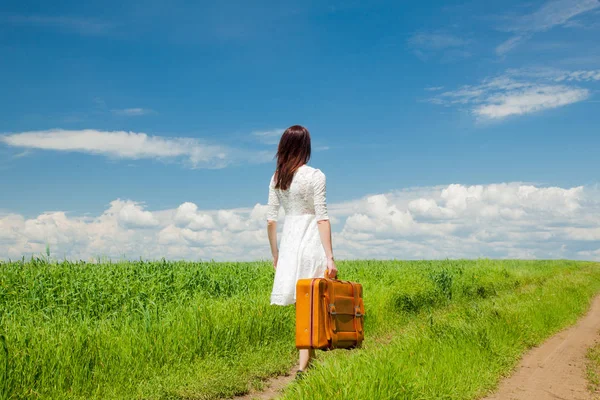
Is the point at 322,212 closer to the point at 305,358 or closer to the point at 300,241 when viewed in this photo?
the point at 300,241

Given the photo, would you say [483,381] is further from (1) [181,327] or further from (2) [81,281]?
(2) [81,281]

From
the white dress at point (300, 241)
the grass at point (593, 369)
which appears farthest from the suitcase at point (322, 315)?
the grass at point (593, 369)

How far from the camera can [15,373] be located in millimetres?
6266

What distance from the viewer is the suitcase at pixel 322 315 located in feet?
20.1

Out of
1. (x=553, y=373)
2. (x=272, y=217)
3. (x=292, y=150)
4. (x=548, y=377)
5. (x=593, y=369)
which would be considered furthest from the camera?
(x=593, y=369)

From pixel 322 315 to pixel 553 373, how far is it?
14.5 feet

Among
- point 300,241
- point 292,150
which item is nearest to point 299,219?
point 300,241

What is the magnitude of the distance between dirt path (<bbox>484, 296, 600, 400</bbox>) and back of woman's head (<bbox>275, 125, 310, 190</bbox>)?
3745mm

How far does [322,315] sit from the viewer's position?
6180mm

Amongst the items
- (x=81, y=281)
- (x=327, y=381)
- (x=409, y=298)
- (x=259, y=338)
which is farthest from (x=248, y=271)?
(x=327, y=381)

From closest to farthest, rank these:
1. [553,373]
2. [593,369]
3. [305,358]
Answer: [305,358] → [553,373] → [593,369]

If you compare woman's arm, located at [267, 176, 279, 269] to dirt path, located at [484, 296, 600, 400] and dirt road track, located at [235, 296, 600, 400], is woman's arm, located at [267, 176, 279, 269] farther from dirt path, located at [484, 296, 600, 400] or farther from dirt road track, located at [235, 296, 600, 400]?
dirt path, located at [484, 296, 600, 400]

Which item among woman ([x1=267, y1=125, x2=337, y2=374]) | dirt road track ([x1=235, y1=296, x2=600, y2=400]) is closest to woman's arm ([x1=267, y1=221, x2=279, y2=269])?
woman ([x1=267, y1=125, x2=337, y2=374])

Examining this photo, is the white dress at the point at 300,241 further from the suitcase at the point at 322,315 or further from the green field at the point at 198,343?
→ the green field at the point at 198,343
